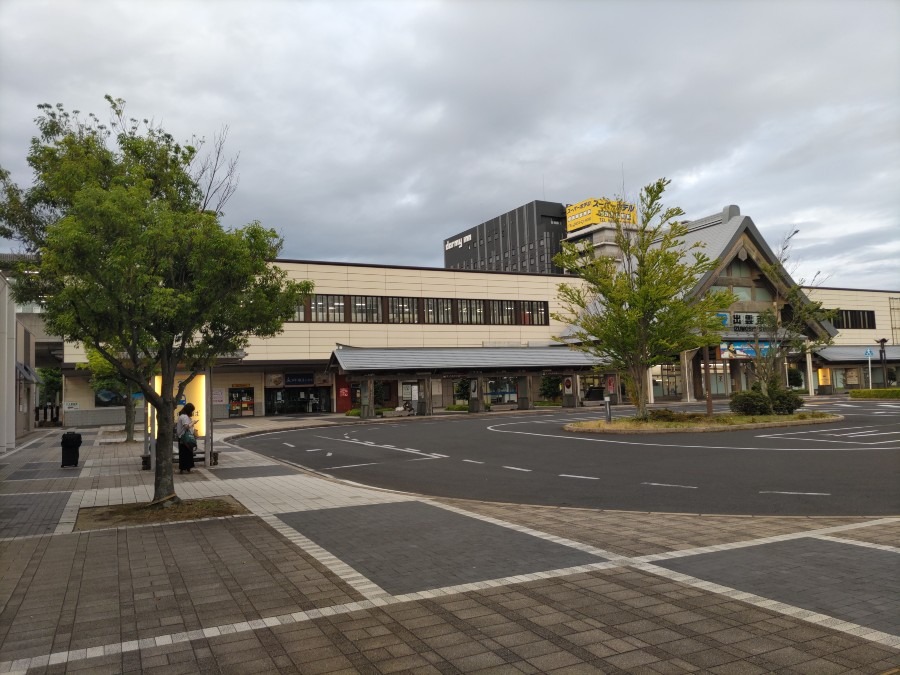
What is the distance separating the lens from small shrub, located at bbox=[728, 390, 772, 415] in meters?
28.0

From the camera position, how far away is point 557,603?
568cm

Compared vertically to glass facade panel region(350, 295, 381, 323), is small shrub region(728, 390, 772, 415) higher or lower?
lower

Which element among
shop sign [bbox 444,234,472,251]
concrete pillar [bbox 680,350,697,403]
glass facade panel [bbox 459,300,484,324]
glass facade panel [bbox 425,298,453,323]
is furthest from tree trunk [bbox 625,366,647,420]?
shop sign [bbox 444,234,472,251]

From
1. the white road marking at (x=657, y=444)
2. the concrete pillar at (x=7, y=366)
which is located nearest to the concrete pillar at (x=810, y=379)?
the white road marking at (x=657, y=444)

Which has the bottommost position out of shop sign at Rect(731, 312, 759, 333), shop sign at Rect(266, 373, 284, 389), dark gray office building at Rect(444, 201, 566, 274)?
shop sign at Rect(266, 373, 284, 389)

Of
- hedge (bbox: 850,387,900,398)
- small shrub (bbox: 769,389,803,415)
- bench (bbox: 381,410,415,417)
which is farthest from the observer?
hedge (bbox: 850,387,900,398)

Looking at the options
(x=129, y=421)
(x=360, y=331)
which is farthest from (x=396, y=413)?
(x=129, y=421)

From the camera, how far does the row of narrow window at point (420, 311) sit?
50.0 m

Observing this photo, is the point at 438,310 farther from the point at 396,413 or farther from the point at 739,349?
the point at 739,349

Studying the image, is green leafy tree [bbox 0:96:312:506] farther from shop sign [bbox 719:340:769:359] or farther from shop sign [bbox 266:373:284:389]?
shop sign [bbox 719:340:769:359]

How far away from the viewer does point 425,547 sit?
7785mm

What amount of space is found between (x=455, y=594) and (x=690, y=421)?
22285 mm

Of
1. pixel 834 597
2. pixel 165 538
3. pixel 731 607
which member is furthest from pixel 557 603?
pixel 165 538

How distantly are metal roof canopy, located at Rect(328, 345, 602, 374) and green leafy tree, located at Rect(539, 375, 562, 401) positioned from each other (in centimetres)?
268
